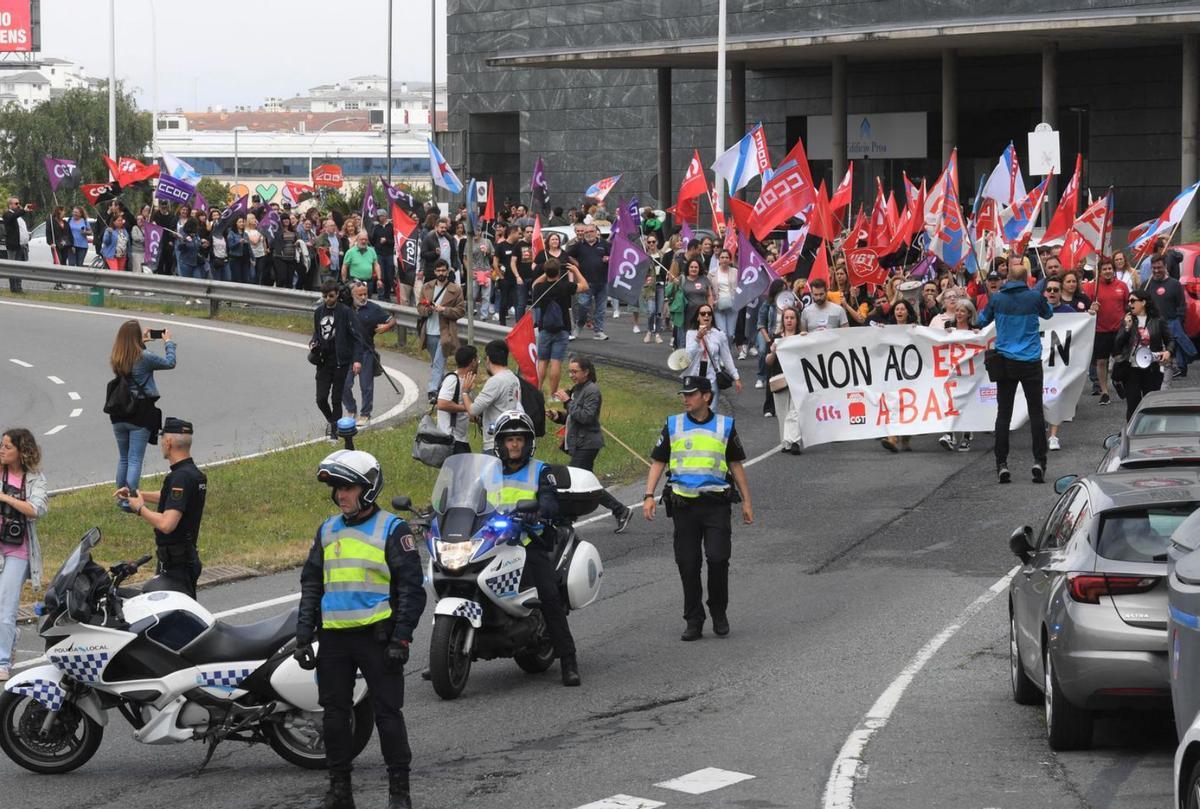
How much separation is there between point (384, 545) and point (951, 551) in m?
7.78

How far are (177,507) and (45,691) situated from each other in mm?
2306

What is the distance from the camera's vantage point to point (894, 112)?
49.2m

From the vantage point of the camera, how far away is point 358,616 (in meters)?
8.17

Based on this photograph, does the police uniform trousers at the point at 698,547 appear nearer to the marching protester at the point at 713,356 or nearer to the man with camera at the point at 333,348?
the marching protester at the point at 713,356

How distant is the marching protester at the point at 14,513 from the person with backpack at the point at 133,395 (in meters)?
4.63

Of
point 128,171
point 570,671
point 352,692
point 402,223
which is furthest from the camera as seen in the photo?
point 128,171

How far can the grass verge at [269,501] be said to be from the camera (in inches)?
611

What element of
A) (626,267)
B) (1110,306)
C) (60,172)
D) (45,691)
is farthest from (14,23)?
(45,691)

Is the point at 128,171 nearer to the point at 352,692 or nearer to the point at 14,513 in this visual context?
the point at 14,513

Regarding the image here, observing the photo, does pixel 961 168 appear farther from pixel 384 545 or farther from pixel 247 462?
pixel 384 545

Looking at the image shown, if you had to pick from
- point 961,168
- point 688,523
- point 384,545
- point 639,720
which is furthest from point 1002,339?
point 961,168

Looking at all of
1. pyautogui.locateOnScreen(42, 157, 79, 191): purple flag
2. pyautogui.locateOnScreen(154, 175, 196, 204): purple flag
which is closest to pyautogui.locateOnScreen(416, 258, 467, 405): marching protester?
pyautogui.locateOnScreen(154, 175, 196, 204): purple flag

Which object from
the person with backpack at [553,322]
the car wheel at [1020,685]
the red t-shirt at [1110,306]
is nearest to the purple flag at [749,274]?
the person with backpack at [553,322]

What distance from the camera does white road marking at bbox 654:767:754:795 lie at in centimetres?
841
